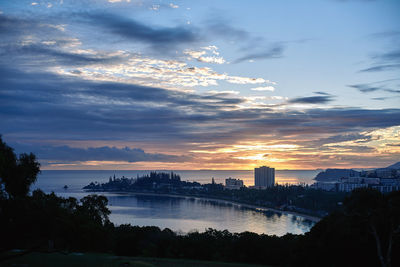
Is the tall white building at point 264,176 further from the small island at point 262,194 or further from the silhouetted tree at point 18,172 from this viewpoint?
the silhouetted tree at point 18,172

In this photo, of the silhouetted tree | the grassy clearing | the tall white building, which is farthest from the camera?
the tall white building

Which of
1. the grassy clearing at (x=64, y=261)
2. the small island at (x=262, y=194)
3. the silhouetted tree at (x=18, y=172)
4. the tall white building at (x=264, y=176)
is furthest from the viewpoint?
the tall white building at (x=264, y=176)

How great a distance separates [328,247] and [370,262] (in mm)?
1379

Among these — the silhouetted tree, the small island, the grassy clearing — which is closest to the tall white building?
the small island

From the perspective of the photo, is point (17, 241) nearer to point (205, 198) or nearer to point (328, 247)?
point (328, 247)

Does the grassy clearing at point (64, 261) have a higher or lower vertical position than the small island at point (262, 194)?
higher

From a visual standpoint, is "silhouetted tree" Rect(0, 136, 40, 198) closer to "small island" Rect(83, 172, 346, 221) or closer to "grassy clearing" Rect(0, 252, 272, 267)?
"grassy clearing" Rect(0, 252, 272, 267)

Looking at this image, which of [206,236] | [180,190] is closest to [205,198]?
[180,190]

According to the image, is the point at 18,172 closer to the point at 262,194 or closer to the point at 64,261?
the point at 64,261

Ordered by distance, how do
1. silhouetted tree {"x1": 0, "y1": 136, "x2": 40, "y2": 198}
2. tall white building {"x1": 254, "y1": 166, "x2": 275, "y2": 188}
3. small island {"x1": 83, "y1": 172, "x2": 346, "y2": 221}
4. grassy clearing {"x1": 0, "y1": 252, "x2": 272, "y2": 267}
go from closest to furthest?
grassy clearing {"x1": 0, "y1": 252, "x2": 272, "y2": 267}
silhouetted tree {"x1": 0, "y1": 136, "x2": 40, "y2": 198}
small island {"x1": 83, "y1": 172, "x2": 346, "y2": 221}
tall white building {"x1": 254, "y1": 166, "x2": 275, "y2": 188}

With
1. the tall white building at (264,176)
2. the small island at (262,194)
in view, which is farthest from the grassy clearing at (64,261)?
the tall white building at (264,176)

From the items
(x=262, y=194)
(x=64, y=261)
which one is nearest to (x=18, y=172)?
(x=64, y=261)

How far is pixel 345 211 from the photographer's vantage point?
12.0 meters

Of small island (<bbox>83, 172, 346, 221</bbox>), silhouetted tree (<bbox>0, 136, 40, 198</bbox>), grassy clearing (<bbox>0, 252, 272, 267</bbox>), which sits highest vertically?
silhouetted tree (<bbox>0, 136, 40, 198</bbox>)
